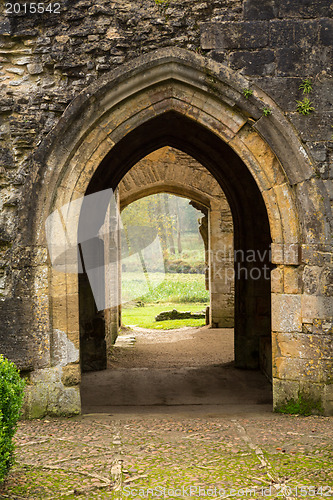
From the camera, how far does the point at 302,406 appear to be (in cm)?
514

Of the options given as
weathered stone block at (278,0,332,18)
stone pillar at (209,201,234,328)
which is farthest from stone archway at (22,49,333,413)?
stone pillar at (209,201,234,328)

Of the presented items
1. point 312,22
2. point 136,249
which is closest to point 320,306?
point 312,22

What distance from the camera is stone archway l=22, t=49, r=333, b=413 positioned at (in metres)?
5.09

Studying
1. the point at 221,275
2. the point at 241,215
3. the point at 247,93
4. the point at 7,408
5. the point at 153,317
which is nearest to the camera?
the point at 7,408

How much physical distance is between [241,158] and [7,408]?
3120 millimetres

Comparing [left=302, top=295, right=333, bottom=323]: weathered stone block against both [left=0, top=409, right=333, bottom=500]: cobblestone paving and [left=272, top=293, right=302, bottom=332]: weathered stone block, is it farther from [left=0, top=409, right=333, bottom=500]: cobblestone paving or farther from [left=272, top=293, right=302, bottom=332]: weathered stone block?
[left=0, top=409, right=333, bottom=500]: cobblestone paving

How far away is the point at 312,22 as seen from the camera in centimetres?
510

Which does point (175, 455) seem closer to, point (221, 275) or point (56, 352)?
point (56, 352)

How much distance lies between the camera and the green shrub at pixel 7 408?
328 cm

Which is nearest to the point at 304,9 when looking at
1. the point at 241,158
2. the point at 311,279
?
the point at 241,158

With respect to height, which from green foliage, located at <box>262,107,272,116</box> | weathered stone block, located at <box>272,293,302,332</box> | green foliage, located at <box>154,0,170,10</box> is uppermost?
green foliage, located at <box>154,0,170,10</box>

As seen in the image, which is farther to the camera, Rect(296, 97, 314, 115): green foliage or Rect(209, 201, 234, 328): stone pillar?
Rect(209, 201, 234, 328): stone pillar

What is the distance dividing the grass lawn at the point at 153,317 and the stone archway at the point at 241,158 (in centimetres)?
838

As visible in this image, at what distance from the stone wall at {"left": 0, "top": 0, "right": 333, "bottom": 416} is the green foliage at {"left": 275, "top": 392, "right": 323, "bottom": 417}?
83 mm
